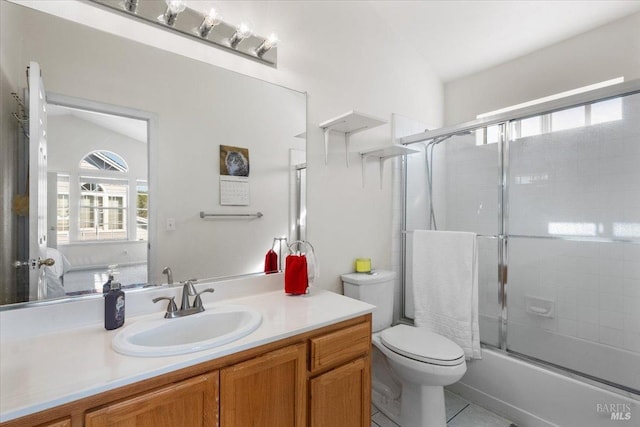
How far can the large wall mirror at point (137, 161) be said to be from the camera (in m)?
1.10

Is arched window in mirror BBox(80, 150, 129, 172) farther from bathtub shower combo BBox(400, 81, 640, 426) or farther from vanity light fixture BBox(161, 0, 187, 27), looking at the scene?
bathtub shower combo BBox(400, 81, 640, 426)

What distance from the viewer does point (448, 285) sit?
202 centimetres

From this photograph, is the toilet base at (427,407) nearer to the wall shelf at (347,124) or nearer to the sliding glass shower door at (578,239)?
the sliding glass shower door at (578,239)

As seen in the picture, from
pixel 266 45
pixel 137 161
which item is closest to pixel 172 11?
pixel 266 45

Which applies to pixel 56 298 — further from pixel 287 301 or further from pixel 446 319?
pixel 446 319

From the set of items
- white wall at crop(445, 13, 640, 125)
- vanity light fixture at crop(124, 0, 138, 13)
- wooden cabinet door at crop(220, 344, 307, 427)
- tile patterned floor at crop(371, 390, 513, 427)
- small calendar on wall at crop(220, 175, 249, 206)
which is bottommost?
tile patterned floor at crop(371, 390, 513, 427)

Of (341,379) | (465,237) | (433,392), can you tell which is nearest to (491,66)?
(465,237)

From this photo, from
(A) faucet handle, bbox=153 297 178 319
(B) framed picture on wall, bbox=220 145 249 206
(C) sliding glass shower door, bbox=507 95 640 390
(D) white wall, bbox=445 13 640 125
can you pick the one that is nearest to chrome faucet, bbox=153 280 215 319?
(A) faucet handle, bbox=153 297 178 319

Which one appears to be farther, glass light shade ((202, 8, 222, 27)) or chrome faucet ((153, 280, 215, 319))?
glass light shade ((202, 8, 222, 27))

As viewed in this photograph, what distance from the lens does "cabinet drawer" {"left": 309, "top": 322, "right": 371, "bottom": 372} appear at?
1192 millimetres

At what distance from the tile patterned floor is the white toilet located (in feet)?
0.19

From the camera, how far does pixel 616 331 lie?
1.97 m

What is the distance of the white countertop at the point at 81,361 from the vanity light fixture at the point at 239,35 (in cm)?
137

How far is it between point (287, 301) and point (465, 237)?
125 cm
